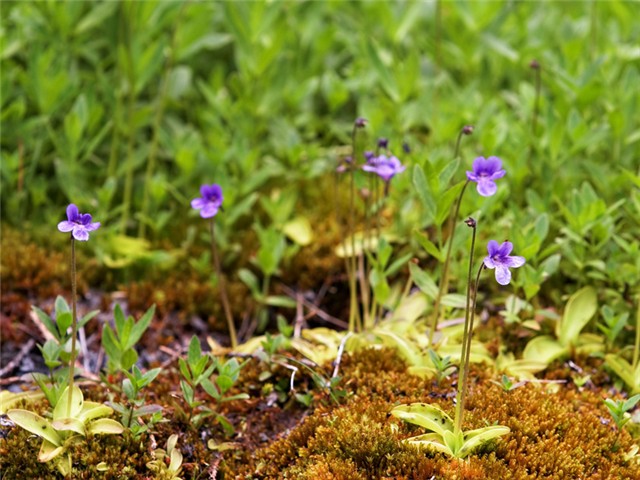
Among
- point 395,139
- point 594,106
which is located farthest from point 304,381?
point 594,106

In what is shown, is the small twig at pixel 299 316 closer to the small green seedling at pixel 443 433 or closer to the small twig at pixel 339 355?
the small twig at pixel 339 355

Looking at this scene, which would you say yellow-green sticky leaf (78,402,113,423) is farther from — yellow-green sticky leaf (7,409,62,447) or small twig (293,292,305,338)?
small twig (293,292,305,338)

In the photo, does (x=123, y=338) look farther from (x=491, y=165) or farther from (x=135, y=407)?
(x=491, y=165)

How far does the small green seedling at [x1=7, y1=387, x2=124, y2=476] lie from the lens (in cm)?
249

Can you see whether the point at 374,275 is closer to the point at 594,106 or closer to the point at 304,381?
the point at 304,381

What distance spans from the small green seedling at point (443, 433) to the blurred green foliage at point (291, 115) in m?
0.93

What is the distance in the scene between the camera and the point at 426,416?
97.3 inches

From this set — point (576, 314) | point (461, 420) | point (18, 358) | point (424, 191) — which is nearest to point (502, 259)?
point (461, 420)

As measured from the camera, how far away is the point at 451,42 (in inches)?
196

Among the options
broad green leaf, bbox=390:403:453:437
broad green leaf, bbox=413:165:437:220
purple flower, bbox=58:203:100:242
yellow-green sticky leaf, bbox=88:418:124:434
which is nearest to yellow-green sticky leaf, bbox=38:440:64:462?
yellow-green sticky leaf, bbox=88:418:124:434

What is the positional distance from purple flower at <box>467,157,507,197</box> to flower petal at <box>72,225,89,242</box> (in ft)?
4.05

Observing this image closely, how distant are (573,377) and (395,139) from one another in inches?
64.4

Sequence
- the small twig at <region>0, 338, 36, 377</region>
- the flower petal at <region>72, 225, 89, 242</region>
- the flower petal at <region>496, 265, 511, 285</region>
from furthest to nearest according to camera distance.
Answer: the small twig at <region>0, 338, 36, 377</region> → the flower petal at <region>72, 225, 89, 242</region> → the flower petal at <region>496, 265, 511, 285</region>

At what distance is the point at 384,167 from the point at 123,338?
1194 millimetres
